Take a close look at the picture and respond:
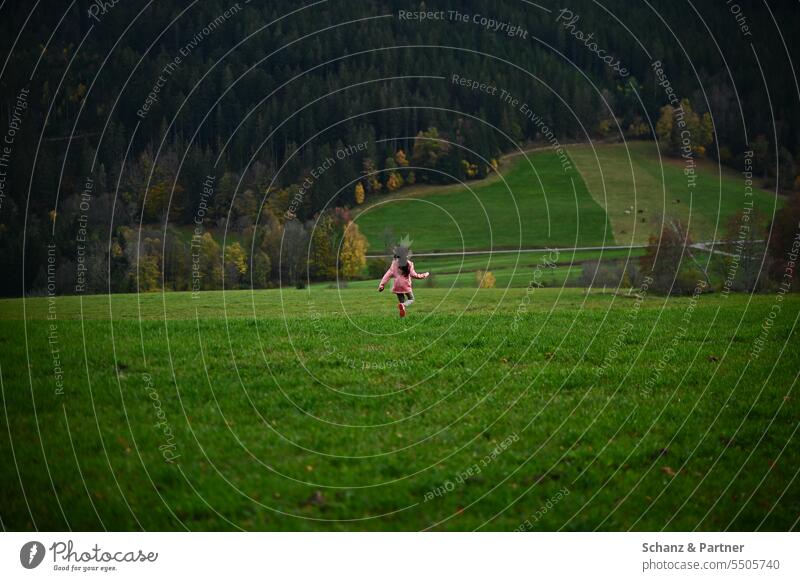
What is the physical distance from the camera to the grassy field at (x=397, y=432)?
8344 millimetres

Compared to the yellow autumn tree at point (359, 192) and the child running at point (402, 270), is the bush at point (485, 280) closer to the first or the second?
the yellow autumn tree at point (359, 192)

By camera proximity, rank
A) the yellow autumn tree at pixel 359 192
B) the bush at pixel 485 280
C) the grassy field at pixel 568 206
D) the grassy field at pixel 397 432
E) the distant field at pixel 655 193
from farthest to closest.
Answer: the grassy field at pixel 568 206
the distant field at pixel 655 193
the yellow autumn tree at pixel 359 192
the bush at pixel 485 280
the grassy field at pixel 397 432

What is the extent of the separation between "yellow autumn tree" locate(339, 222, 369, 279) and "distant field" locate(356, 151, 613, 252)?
1346 centimetres

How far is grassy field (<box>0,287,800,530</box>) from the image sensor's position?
328 inches

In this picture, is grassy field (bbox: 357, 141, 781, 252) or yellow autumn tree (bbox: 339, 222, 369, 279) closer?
yellow autumn tree (bbox: 339, 222, 369, 279)

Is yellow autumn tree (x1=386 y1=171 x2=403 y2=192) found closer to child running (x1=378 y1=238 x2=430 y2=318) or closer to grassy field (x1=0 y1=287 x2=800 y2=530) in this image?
child running (x1=378 y1=238 x2=430 y2=318)

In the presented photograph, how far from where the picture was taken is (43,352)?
13906mm

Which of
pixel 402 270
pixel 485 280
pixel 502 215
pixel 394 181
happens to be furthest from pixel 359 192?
pixel 402 270

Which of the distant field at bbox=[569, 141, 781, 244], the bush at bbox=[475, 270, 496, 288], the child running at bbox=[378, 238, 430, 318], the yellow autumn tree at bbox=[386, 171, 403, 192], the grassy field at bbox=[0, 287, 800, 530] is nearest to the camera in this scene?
the grassy field at bbox=[0, 287, 800, 530]

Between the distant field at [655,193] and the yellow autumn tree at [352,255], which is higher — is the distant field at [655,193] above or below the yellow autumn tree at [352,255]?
above

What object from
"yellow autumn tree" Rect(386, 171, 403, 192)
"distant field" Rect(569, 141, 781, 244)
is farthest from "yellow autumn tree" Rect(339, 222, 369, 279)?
"distant field" Rect(569, 141, 781, 244)
